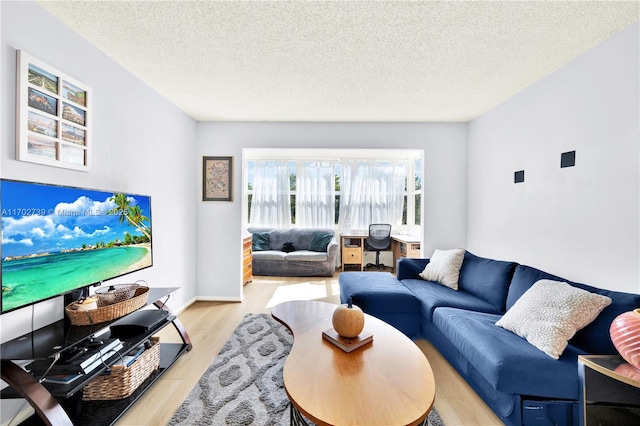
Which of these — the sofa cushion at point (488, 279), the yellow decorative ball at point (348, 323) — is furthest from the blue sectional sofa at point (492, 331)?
the yellow decorative ball at point (348, 323)

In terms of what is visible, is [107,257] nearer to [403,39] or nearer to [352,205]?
[403,39]

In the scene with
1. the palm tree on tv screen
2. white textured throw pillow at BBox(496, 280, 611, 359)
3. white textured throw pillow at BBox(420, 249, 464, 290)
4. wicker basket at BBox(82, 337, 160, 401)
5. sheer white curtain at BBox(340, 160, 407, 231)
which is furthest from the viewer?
sheer white curtain at BBox(340, 160, 407, 231)

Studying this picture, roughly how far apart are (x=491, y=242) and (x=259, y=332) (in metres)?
2.87

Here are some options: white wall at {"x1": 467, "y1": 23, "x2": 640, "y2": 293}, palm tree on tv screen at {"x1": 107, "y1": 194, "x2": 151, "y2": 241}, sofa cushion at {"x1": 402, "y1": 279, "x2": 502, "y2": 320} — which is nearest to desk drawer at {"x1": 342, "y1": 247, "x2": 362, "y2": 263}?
sofa cushion at {"x1": 402, "y1": 279, "x2": 502, "y2": 320}

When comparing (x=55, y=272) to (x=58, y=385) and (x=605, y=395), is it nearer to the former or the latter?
(x=58, y=385)

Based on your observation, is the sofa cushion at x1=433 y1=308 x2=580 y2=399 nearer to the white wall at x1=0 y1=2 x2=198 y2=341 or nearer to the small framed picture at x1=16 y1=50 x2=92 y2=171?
the white wall at x1=0 y1=2 x2=198 y2=341

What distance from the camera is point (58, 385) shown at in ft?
4.60

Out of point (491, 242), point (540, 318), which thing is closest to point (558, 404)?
point (540, 318)

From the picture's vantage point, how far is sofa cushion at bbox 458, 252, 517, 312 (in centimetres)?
245

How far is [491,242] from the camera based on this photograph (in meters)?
3.29

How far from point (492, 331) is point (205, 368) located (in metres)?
2.17

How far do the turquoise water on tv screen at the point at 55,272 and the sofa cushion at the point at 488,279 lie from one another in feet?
10.2

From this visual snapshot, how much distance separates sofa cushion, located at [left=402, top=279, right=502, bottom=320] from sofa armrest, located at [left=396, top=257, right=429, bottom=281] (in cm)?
30

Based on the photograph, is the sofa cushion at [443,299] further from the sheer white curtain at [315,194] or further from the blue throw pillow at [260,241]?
the blue throw pillow at [260,241]
